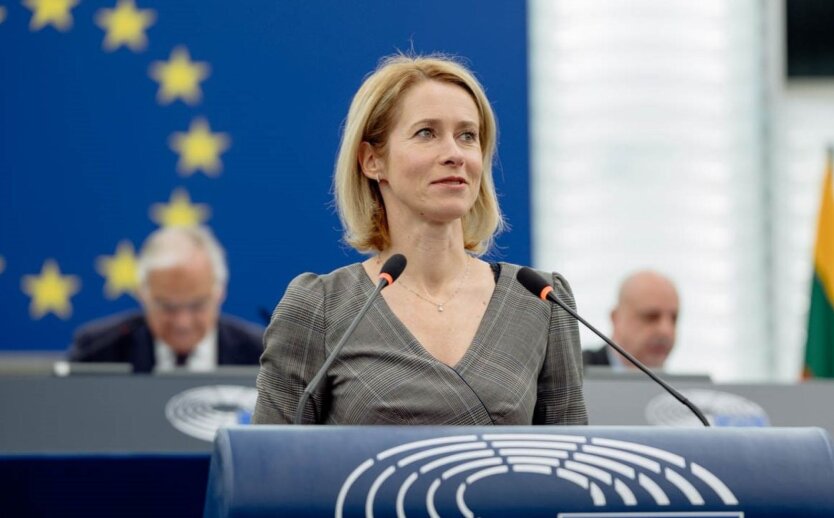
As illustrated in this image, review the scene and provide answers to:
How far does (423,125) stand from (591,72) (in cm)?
457

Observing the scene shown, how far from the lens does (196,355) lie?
5379mm

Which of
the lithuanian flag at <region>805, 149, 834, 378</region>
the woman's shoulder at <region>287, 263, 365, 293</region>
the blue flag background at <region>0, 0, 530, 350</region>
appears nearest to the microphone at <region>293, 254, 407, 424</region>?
the woman's shoulder at <region>287, 263, 365, 293</region>

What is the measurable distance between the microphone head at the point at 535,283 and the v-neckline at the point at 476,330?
0.25 feet

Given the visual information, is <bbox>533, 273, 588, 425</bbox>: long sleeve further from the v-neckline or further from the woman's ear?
the woman's ear

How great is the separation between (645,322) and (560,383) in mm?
3141

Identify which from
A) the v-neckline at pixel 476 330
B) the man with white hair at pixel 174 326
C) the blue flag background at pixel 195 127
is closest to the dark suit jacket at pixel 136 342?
the man with white hair at pixel 174 326

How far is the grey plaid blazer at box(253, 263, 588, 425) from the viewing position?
217 cm

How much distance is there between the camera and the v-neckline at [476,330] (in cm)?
222

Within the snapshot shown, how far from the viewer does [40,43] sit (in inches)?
236

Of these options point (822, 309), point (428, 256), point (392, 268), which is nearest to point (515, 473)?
point (392, 268)

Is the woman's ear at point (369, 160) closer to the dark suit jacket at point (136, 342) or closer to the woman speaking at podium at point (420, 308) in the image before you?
the woman speaking at podium at point (420, 308)

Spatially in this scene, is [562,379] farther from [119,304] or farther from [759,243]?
[759,243]

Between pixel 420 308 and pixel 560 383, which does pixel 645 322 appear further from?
pixel 420 308

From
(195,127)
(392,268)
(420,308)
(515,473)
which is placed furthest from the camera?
(195,127)
